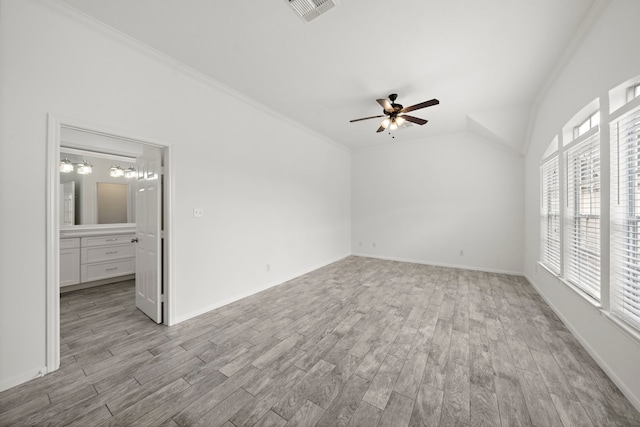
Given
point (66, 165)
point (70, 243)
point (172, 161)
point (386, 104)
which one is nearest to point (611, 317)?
point (386, 104)

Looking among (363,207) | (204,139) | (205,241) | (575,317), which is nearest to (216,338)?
(205,241)

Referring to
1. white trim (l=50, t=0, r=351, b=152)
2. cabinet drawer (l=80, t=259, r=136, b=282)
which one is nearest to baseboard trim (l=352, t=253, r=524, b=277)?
white trim (l=50, t=0, r=351, b=152)

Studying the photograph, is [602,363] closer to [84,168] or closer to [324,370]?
[324,370]

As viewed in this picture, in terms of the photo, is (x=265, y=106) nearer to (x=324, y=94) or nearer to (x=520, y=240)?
(x=324, y=94)

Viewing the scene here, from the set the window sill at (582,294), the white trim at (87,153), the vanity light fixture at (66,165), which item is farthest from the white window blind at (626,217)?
the vanity light fixture at (66,165)

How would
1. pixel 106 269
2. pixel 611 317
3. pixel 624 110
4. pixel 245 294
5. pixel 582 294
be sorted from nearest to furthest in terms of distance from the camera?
pixel 624 110 → pixel 611 317 → pixel 582 294 → pixel 245 294 → pixel 106 269

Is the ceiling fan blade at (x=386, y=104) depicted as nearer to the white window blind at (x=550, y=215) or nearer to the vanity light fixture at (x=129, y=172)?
the white window blind at (x=550, y=215)

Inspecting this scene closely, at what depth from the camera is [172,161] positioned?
9.07ft

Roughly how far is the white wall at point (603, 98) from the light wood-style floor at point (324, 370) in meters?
0.14

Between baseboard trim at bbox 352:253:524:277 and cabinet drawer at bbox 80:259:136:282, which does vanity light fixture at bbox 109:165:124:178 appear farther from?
baseboard trim at bbox 352:253:524:277

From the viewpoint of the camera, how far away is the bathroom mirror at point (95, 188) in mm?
4379

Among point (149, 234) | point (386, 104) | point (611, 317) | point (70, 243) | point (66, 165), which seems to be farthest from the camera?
point (66, 165)

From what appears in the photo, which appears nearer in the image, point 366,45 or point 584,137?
point 584,137

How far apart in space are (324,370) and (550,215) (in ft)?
13.0
